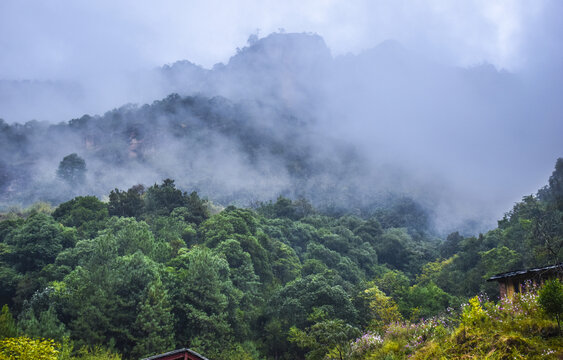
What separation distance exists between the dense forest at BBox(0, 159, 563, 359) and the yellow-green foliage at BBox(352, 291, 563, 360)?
4 centimetres

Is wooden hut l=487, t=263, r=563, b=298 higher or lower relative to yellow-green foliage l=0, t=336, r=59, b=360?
higher

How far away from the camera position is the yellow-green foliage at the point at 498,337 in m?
9.15

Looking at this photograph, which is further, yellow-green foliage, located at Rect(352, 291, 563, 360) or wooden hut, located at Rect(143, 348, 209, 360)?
wooden hut, located at Rect(143, 348, 209, 360)

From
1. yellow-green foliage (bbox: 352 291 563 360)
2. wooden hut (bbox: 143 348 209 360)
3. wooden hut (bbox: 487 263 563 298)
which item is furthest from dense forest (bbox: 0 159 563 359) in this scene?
wooden hut (bbox: 143 348 209 360)

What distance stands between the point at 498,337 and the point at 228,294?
24.3m

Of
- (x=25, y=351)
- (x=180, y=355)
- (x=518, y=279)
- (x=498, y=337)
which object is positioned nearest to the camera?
(x=498, y=337)

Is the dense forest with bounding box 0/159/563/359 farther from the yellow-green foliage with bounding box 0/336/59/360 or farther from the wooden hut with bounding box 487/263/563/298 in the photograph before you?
the wooden hut with bounding box 487/263/563/298

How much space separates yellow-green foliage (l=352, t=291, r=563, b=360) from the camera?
915 centimetres

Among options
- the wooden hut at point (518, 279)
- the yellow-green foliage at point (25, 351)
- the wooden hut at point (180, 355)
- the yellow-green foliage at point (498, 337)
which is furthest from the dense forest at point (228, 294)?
the wooden hut at point (180, 355)

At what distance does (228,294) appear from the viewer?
31422 millimetres

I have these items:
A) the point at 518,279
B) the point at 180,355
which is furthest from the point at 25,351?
the point at 518,279

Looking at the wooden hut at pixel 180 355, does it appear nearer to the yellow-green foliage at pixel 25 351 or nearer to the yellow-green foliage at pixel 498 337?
the yellow-green foliage at pixel 25 351

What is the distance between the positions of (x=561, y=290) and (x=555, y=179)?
59384 millimetres

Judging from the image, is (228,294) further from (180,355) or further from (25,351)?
(180,355)
